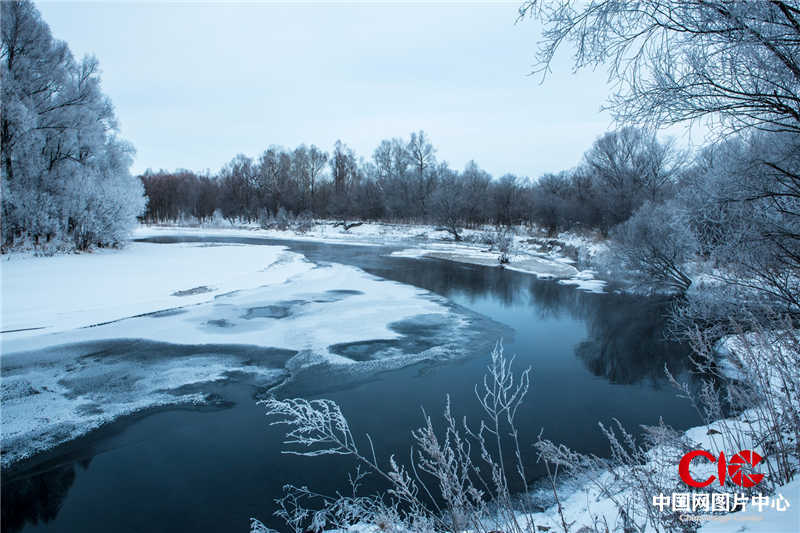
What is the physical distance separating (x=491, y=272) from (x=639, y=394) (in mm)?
13972

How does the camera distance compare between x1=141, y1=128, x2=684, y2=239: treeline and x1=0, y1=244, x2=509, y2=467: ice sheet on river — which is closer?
x1=0, y1=244, x2=509, y2=467: ice sheet on river

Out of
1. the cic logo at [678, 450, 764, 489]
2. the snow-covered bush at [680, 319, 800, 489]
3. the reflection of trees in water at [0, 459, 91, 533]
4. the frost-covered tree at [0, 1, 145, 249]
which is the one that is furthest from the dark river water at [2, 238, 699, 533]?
the frost-covered tree at [0, 1, 145, 249]

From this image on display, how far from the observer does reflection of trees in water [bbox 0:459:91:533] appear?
12.6 ft

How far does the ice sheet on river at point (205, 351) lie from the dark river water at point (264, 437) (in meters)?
0.46

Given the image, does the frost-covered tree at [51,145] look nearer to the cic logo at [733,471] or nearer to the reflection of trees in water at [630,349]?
the reflection of trees in water at [630,349]

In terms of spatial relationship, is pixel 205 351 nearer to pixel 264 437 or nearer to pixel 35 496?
pixel 264 437

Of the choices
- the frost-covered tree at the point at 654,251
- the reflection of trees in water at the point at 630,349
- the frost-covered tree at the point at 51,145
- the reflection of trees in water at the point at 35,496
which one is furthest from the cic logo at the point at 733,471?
the frost-covered tree at the point at 51,145

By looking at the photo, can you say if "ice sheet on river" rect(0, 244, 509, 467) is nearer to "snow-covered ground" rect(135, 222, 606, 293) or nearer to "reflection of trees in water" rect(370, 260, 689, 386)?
"reflection of trees in water" rect(370, 260, 689, 386)

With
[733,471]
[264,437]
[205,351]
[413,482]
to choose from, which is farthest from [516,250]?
[413,482]

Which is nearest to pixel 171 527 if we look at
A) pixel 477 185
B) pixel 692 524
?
pixel 692 524

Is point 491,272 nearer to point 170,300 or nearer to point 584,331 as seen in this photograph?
point 584,331

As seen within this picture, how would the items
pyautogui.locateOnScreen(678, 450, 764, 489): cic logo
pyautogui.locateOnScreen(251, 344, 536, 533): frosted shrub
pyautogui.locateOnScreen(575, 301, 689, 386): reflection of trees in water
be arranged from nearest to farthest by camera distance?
pyautogui.locateOnScreen(678, 450, 764, 489): cic logo < pyautogui.locateOnScreen(251, 344, 536, 533): frosted shrub < pyautogui.locateOnScreen(575, 301, 689, 386): reflection of trees in water

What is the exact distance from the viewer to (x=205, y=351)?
8.02m

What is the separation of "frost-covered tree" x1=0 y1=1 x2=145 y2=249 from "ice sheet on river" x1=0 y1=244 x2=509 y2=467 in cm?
1181
